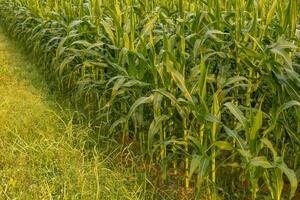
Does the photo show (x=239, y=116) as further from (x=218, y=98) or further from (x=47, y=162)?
(x=47, y=162)

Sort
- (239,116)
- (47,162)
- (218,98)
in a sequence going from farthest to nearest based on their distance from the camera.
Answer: (47,162) → (218,98) → (239,116)

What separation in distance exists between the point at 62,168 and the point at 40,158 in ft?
0.63

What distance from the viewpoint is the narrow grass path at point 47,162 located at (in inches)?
87.0

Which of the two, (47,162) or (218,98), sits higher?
(218,98)

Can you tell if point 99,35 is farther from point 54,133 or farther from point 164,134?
point 164,134

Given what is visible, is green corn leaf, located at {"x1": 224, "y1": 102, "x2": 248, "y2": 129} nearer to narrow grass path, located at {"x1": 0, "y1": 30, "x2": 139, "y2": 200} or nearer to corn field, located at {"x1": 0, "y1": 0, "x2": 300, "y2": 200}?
corn field, located at {"x1": 0, "y1": 0, "x2": 300, "y2": 200}

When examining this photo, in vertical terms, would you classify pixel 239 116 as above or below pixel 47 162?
above

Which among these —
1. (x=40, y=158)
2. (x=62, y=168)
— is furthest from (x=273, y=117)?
(x=40, y=158)

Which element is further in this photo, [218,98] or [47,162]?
[47,162]

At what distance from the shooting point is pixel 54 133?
2988 mm

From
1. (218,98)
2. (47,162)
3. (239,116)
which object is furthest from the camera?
(47,162)

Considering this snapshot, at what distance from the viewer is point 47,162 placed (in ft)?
8.25

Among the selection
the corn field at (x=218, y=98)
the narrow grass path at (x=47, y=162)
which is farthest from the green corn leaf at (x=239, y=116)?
the narrow grass path at (x=47, y=162)

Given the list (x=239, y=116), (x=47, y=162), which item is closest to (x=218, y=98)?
(x=239, y=116)
